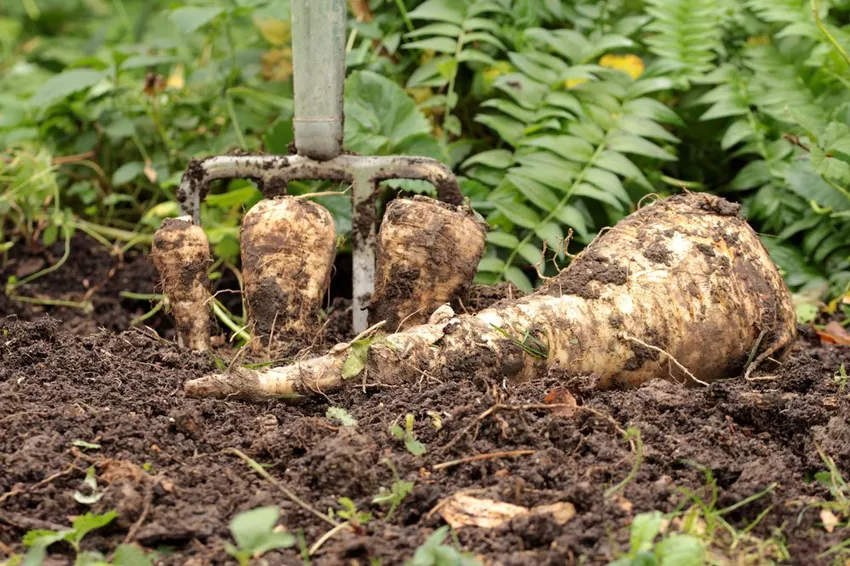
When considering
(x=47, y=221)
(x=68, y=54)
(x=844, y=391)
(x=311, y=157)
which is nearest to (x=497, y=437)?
(x=844, y=391)

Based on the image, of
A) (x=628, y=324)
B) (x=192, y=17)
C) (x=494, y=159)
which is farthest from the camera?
(x=192, y=17)

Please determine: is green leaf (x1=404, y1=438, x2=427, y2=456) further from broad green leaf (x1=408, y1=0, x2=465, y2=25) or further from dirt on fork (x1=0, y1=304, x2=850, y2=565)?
broad green leaf (x1=408, y1=0, x2=465, y2=25)

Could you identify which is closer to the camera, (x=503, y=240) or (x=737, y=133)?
(x=503, y=240)

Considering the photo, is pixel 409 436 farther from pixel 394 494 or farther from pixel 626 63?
pixel 626 63

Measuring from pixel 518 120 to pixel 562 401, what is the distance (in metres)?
1.67

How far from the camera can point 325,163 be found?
8.77 ft

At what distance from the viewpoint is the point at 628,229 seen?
2459 millimetres

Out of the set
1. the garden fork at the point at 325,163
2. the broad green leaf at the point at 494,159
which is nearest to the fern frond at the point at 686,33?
the broad green leaf at the point at 494,159

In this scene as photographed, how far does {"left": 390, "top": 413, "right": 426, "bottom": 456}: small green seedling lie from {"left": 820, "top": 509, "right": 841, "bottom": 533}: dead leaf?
753 mm

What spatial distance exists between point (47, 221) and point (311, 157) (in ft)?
5.16

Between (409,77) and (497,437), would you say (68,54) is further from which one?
(497,437)

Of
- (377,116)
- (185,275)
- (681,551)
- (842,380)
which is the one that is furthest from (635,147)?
(681,551)

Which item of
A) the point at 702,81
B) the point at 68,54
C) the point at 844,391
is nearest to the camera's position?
the point at 844,391

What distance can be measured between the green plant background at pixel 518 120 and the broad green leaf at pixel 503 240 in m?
0.06
